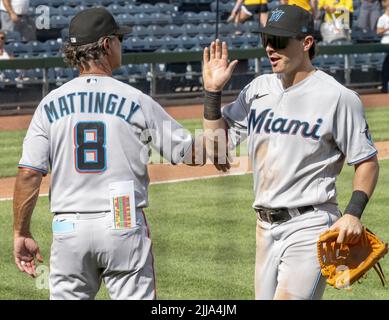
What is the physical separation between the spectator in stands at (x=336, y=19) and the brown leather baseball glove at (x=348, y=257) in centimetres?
1837

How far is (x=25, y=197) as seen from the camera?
204 inches

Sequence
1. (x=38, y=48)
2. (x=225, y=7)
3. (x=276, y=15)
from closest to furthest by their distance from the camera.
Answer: (x=276, y=15) < (x=38, y=48) < (x=225, y=7)

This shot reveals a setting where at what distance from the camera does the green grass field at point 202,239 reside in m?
Answer: 8.15

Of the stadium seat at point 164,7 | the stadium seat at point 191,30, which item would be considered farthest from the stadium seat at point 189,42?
the stadium seat at point 164,7

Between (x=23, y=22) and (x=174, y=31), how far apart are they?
4157mm

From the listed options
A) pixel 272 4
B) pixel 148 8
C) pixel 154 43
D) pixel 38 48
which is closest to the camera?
pixel 38 48

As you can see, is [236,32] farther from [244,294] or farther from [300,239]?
[300,239]

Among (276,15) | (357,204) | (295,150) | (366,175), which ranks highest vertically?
(276,15)

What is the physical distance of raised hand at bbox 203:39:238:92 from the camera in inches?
216

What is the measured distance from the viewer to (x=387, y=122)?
18.9 metres

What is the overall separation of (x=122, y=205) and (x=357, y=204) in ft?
3.85

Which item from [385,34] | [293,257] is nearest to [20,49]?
[385,34]

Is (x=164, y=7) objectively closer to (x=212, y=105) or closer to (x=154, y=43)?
(x=154, y=43)
